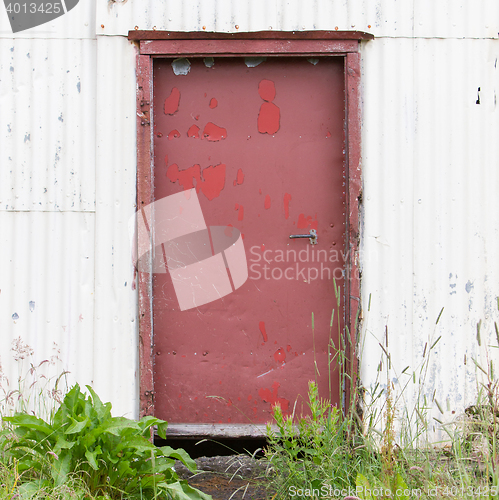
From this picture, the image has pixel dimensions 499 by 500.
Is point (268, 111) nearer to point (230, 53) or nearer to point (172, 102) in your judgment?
point (230, 53)

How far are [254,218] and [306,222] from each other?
0.35 meters

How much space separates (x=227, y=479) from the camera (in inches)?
102

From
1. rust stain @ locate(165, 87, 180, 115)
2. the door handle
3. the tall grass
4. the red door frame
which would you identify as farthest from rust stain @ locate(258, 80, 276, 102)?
the tall grass

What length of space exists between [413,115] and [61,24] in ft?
7.62

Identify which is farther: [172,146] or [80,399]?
[172,146]

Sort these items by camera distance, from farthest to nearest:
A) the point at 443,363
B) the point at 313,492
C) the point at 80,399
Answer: the point at 443,363 → the point at 80,399 → the point at 313,492

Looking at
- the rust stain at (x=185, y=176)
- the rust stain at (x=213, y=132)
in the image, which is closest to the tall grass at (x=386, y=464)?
the rust stain at (x=185, y=176)

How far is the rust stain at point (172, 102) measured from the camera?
2838 millimetres

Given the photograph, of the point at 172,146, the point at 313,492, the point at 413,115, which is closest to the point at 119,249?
the point at 172,146

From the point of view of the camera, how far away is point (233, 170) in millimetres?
2844

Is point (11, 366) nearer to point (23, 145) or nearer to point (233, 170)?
point (23, 145)

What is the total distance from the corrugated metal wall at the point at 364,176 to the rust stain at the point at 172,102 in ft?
0.73

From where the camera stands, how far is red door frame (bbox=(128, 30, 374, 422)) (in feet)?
8.86

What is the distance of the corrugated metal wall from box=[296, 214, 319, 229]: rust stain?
0.32 metres
